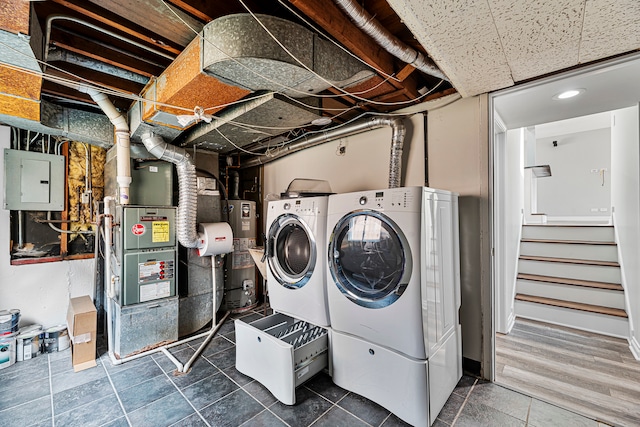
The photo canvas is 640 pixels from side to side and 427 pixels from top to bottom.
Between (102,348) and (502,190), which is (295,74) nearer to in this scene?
(502,190)

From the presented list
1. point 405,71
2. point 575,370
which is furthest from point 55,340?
point 575,370

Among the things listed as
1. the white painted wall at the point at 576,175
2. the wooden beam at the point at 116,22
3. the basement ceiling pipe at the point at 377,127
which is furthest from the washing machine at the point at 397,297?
the white painted wall at the point at 576,175

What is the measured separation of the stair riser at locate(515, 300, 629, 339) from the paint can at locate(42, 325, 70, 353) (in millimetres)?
5175

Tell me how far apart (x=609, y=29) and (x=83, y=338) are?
4.25 m

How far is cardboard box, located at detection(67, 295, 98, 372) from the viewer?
91.6 inches

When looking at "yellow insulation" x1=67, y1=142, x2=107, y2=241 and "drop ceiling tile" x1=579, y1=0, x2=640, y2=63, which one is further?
"yellow insulation" x1=67, y1=142, x2=107, y2=241

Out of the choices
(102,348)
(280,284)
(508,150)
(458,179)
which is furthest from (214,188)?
(508,150)

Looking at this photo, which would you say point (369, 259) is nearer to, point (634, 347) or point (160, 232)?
point (160, 232)

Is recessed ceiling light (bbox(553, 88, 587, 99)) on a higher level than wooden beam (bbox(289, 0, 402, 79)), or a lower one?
lower

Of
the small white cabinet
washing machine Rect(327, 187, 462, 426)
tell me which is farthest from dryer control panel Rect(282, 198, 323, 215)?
the small white cabinet

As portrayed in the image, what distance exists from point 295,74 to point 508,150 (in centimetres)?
264

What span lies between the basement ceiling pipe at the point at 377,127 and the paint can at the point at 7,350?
3253 mm

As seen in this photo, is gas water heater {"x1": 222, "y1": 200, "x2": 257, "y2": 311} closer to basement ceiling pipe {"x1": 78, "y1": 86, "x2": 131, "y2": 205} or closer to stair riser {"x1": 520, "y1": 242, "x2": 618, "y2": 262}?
basement ceiling pipe {"x1": 78, "y1": 86, "x2": 131, "y2": 205}

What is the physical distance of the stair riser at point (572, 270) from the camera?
3.09 meters
